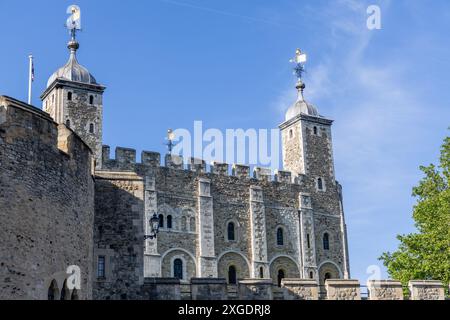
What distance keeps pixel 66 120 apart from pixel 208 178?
8.33 m

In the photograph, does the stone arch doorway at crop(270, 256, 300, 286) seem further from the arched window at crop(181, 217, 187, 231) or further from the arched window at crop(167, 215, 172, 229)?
the arched window at crop(167, 215, 172, 229)

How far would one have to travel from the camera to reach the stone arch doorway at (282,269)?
47031 mm

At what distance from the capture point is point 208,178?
46000 mm

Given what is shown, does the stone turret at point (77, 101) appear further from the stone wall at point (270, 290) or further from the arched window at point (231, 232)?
the stone wall at point (270, 290)

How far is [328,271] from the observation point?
48.9m

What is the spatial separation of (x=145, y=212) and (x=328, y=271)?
12.4 meters

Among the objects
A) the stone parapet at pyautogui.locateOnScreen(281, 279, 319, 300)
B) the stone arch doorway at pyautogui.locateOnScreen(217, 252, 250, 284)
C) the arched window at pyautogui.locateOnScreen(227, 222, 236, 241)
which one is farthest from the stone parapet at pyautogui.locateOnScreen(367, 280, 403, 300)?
the arched window at pyautogui.locateOnScreen(227, 222, 236, 241)

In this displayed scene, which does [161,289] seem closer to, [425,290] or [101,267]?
[101,267]

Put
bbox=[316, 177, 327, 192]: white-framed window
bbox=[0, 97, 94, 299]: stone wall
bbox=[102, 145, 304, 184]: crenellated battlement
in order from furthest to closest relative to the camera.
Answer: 1. bbox=[316, 177, 327, 192]: white-framed window
2. bbox=[102, 145, 304, 184]: crenellated battlement
3. bbox=[0, 97, 94, 299]: stone wall

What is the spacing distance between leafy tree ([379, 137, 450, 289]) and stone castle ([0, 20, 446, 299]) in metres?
4.78

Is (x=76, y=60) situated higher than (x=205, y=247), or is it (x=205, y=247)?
(x=76, y=60)

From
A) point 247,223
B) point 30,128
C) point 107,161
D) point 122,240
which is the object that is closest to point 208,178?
point 247,223

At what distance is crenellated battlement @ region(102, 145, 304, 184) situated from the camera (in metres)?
42.6
